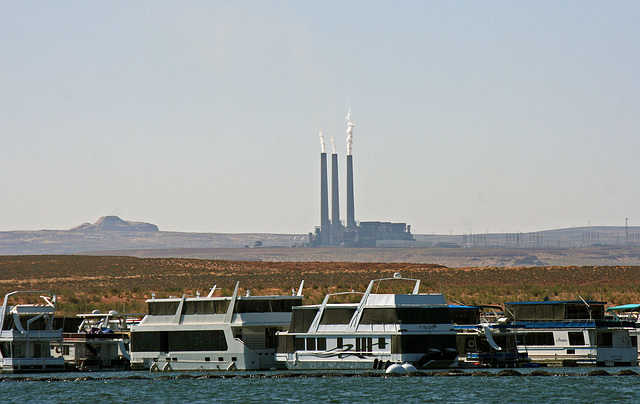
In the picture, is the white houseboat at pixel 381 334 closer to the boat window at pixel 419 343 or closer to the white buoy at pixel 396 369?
the boat window at pixel 419 343

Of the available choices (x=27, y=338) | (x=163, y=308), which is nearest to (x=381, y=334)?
(x=163, y=308)

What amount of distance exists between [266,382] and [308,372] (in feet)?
15.7

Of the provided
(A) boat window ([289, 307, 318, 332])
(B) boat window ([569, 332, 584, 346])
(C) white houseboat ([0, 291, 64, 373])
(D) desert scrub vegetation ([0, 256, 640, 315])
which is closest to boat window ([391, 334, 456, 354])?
(A) boat window ([289, 307, 318, 332])

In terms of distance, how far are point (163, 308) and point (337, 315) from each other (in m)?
11.4

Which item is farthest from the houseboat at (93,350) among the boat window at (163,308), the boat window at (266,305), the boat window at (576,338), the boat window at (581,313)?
the boat window at (581,313)

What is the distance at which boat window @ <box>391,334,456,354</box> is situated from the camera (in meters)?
55.2

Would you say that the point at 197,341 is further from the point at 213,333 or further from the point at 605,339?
the point at 605,339

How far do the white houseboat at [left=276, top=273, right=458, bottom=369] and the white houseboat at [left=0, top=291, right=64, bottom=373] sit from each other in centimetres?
1359

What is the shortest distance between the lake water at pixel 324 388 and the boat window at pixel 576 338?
2861mm

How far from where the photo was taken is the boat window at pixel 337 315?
188 feet

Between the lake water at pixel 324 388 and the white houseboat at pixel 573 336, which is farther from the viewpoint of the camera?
the white houseboat at pixel 573 336

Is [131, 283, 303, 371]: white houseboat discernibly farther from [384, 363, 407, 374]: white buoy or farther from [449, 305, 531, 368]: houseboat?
[449, 305, 531, 368]: houseboat

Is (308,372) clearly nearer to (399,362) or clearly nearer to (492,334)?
(399,362)

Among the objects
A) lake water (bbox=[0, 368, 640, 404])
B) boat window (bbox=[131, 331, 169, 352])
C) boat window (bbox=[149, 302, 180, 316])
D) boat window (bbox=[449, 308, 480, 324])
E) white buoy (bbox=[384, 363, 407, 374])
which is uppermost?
boat window (bbox=[149, 302, 180, 316])
